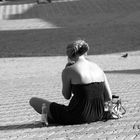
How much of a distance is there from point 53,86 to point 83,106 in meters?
5.80

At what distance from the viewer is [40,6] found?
36.5 metres

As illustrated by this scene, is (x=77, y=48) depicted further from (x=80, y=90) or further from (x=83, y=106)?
(x=83, y=106)

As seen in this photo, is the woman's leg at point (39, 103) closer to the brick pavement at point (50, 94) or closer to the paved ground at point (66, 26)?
the brick pavement at point (50, 94)

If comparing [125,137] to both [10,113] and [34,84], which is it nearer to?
[10,113]

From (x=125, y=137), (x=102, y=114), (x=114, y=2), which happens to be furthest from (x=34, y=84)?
(x=114, y=2)

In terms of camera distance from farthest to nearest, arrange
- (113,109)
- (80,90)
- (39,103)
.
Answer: (39,103) → (113,109) → (80,90)

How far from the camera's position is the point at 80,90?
24.0 ft

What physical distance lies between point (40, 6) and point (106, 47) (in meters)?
14.5

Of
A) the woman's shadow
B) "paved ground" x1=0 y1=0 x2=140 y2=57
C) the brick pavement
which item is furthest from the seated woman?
"paved ground" x1=0 y1=0 x2=140 y2=57

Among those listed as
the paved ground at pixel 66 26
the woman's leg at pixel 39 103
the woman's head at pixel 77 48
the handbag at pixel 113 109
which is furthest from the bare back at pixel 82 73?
the paved ground at pixel 66 26

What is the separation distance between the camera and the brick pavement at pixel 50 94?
22.8ft

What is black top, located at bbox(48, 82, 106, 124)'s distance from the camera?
7266mm

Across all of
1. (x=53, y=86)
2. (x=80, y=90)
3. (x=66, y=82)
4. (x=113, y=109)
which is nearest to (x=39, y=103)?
(x=66, y=82)

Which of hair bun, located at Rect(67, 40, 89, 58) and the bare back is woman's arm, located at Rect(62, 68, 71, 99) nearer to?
the bare back
